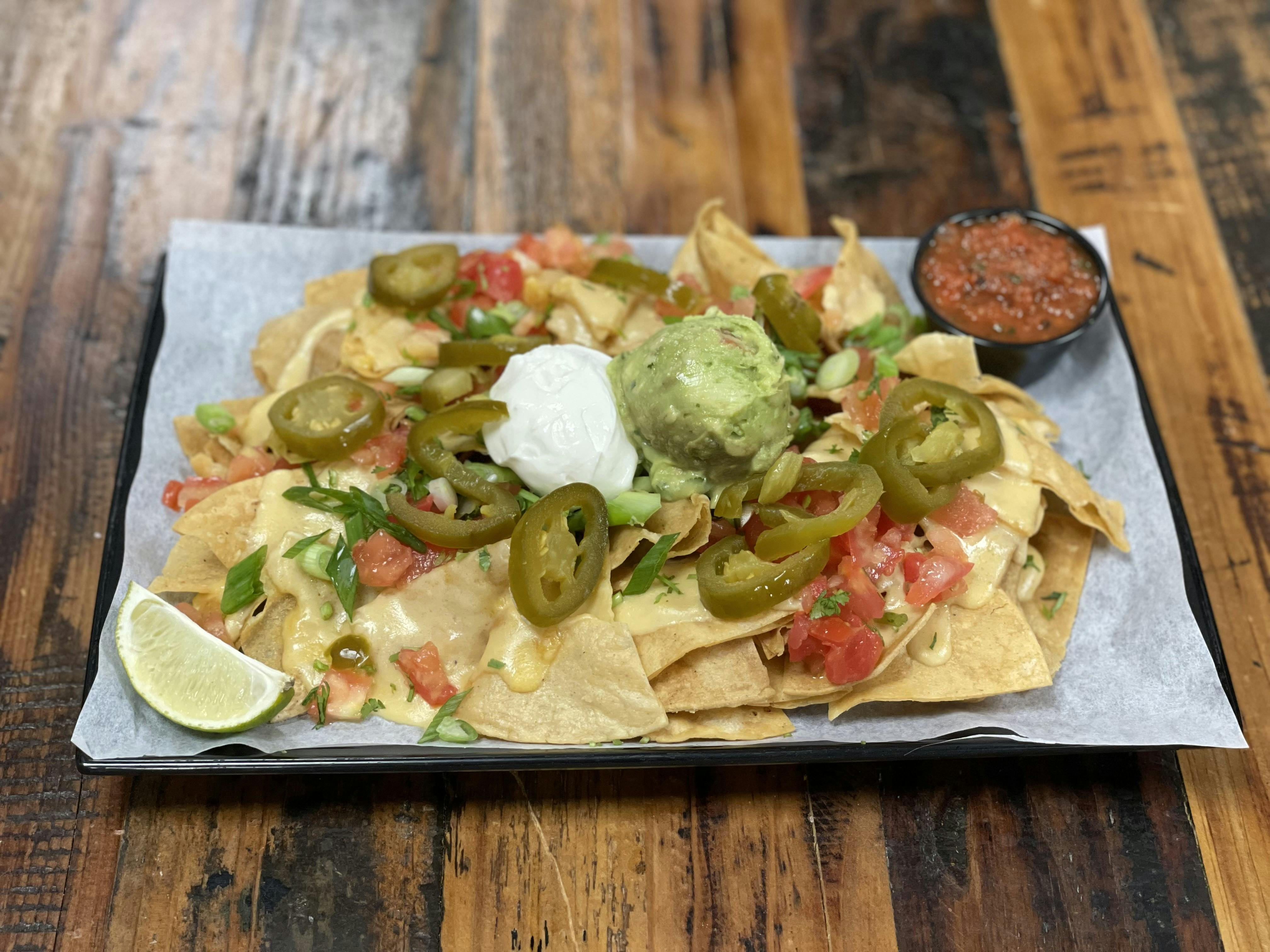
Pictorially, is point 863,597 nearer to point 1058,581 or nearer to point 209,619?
point 1058,581

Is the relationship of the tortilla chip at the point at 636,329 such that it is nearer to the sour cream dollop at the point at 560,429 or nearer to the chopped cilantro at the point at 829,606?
the sour cream dollop at the point at 560,429

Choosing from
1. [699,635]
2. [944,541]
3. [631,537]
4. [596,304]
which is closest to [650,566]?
[631,537]

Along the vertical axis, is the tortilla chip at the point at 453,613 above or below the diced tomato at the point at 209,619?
above

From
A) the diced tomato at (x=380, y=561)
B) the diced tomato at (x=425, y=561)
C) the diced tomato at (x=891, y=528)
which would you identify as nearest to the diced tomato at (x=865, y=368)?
the diced tomato at (x=891, y=528)

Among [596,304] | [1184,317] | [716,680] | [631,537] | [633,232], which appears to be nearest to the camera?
[716,680]

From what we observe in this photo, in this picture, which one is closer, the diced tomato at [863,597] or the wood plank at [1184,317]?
the diced tomato at [863,597]

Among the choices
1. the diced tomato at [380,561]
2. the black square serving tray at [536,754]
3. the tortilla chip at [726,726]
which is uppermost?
the diced tomato at [380,561]

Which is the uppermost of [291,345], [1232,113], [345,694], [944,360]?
[1232,113]
